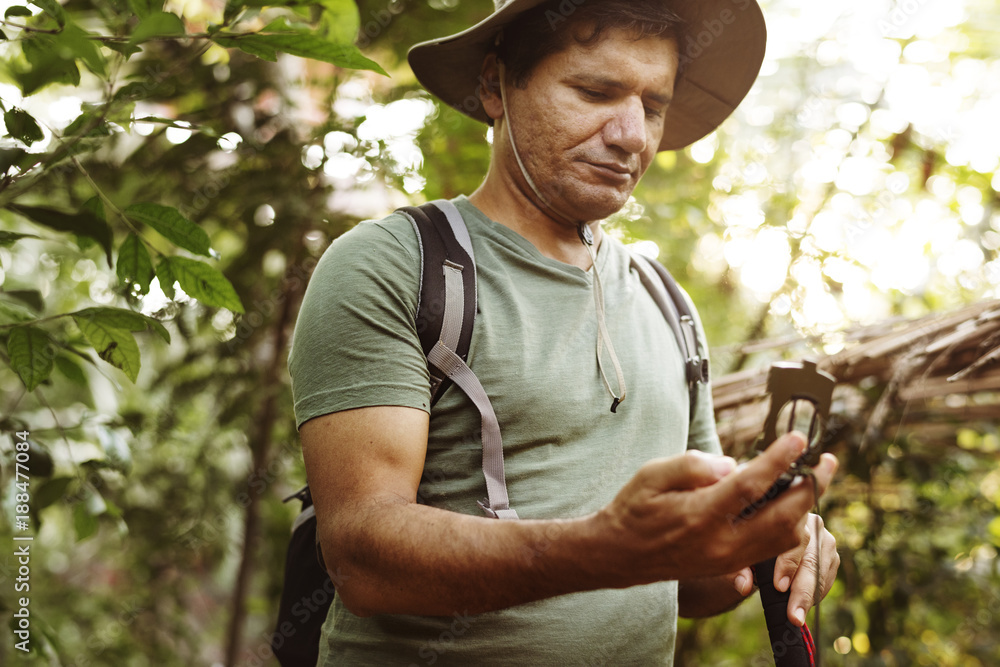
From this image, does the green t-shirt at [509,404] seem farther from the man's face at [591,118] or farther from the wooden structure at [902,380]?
the wooden structure at [902,380]

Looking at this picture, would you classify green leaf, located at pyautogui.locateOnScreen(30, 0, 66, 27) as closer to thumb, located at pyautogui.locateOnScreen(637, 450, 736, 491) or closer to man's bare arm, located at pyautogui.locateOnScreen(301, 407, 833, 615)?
man's bare arm, located at pyautogui.locateOnScreen(301, 407, 833, 615)

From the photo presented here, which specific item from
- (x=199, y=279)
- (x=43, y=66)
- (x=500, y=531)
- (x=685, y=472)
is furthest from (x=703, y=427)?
(x=43, y=66)

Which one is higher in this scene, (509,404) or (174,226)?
(174,226)

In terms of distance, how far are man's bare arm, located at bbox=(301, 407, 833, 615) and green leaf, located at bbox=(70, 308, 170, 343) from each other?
0.32 metres

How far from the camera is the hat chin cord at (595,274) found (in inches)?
60.5

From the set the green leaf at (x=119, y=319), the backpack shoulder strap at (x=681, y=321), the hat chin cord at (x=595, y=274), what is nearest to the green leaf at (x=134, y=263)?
the green leaf at (x=119, y=319)

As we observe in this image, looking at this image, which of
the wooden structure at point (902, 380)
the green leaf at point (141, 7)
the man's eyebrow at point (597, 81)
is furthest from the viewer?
the wooden structure at point (902, 380)

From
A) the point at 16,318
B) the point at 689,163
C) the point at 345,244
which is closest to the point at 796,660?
the point at 345,244

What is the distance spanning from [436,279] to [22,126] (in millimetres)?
746

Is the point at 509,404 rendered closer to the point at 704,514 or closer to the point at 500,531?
the point at 500,531

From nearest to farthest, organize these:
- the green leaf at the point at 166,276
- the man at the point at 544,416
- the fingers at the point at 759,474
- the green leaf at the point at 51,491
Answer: the fingers at the point at 759,474 < the man at the point at 544,416 < the green leaf at the point at 166,276 < the green leaf at the point at 51,491

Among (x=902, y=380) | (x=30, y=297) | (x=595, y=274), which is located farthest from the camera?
(x=902, y=380)

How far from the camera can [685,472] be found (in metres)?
0.82

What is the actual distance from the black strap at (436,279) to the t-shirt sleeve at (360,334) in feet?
0.07
